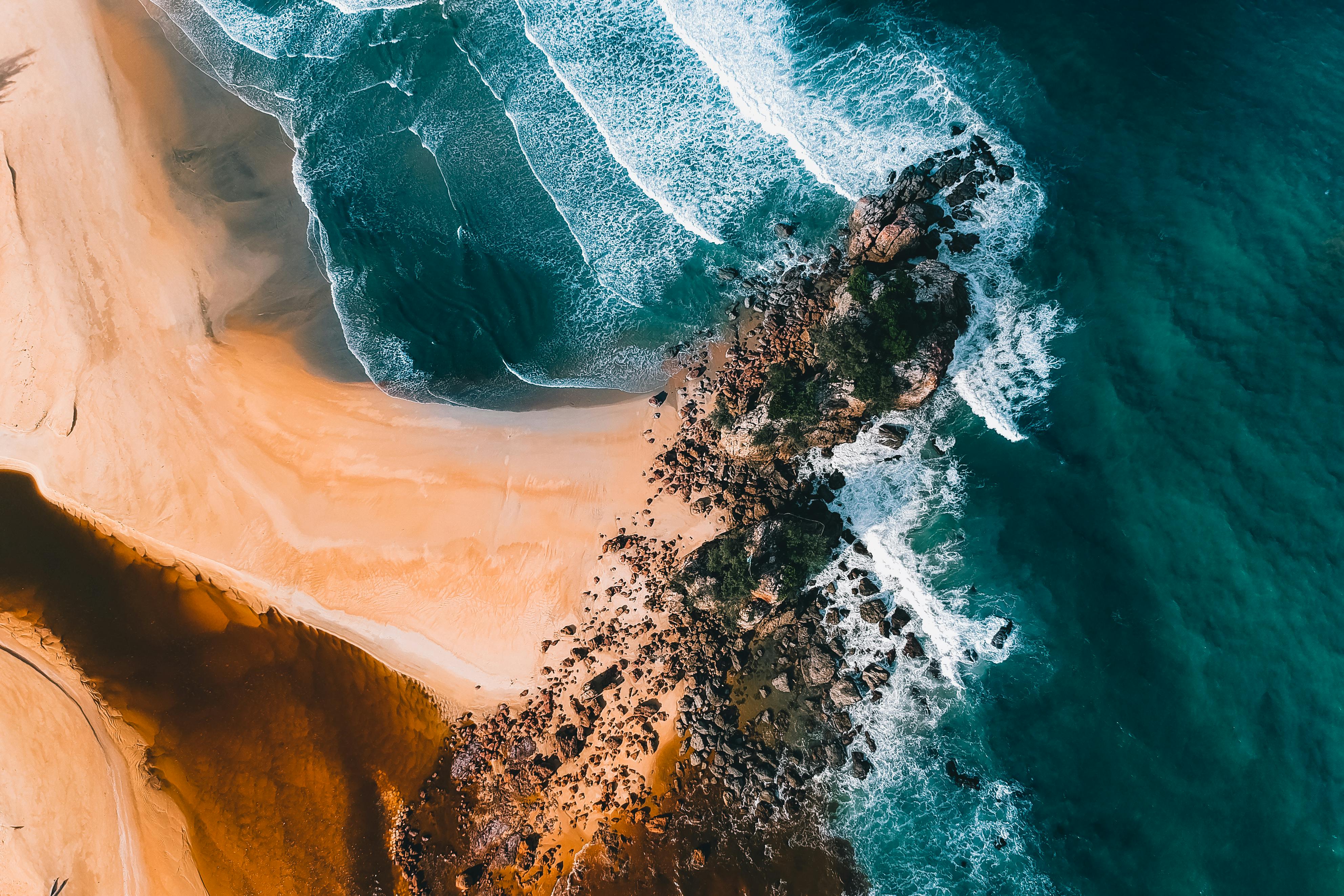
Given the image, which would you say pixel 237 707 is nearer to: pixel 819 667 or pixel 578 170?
pixel 819 667

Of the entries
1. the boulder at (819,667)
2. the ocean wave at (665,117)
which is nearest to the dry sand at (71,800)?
the boulder at (819,667)

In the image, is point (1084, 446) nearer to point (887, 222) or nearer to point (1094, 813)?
point (887, 222)

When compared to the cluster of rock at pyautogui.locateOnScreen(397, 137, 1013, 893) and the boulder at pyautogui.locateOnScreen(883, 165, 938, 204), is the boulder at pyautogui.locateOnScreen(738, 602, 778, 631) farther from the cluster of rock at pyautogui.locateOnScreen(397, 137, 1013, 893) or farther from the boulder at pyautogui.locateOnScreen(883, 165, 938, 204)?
the boulder at pyautogui.locateOnScreen(883, 165, 938, 204)

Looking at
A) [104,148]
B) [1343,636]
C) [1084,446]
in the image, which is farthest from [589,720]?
[104,148]

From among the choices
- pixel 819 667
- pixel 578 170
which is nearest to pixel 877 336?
pixel 819 667

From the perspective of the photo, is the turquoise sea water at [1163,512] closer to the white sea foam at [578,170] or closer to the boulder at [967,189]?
the boulder at [967,189]

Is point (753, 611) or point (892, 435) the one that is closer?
point (753, 611)
